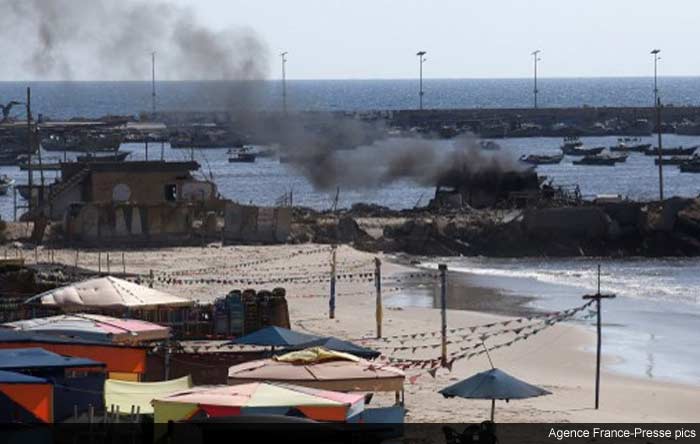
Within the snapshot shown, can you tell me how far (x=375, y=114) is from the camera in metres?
168

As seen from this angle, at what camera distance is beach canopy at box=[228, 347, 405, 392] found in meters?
23.7

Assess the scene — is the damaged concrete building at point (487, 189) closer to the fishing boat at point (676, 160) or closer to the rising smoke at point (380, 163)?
the rising smoke at point (380, 163)

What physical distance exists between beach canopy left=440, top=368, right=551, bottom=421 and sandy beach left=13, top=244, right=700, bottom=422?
3.86ft

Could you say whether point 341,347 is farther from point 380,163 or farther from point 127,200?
point 380,163

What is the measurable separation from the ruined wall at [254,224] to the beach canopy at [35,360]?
31.1 metres

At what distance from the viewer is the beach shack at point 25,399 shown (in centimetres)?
1989

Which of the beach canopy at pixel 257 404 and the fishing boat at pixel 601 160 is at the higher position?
the beach canopy at pixel 257 404

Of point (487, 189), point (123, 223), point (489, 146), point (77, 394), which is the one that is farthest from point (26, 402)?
point (489, 146)

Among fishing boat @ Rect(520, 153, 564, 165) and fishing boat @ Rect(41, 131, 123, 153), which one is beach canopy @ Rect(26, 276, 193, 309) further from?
fishing boat @ Rect(520, 153, 564, 165)

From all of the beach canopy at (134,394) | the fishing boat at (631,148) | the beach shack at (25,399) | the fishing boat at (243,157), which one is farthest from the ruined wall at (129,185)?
the fishing boat at (631,148)

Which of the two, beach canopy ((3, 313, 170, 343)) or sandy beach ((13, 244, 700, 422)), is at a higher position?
beach canopy ((3, 313, 170, 343))

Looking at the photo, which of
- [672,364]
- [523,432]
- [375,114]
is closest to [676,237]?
[672,364]

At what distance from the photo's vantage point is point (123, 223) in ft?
174

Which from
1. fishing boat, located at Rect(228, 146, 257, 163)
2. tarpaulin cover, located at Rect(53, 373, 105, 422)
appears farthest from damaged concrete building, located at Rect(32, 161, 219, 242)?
fishing boat, located at Rect(228, 146, 257, 163)
